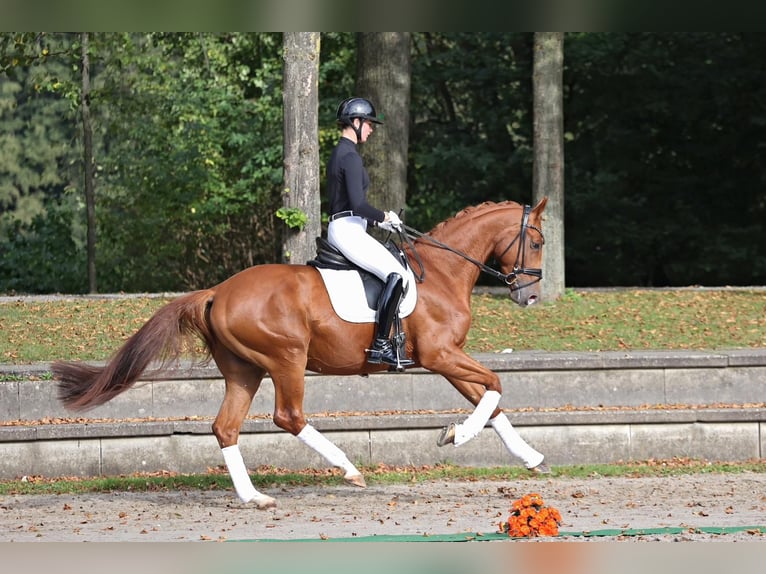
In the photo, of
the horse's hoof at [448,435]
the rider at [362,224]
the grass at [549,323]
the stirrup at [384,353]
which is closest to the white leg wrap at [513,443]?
the horse's hoof at [448,435]

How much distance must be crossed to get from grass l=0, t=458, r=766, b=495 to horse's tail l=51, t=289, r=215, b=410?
1.55 metres

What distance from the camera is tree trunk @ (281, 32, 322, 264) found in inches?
572

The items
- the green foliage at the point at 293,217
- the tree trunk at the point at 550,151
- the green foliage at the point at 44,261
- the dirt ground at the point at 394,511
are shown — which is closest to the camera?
Answer: the dirt ground at the point at 394,511

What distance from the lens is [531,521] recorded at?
6.68 m

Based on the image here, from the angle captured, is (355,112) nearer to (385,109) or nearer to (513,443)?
(513,443)

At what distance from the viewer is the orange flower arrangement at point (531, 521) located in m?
6.57

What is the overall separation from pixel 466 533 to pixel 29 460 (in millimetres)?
4945

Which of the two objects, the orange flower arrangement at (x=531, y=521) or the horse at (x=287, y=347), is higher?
the horse at (x=287, y=347)

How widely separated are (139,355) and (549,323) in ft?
27.3

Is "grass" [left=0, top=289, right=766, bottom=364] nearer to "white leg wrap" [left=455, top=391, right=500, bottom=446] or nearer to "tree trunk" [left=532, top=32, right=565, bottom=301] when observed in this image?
"tree trunk" [left=532, top=32, right=565, bottom=301]

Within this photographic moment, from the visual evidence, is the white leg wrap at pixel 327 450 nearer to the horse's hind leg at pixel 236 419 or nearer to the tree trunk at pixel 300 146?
the horse's hind leg at pixel 236 419

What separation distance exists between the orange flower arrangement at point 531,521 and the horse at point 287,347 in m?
1.66

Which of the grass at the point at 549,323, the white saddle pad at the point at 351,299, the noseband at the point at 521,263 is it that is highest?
the noseband at the point at 521,263
